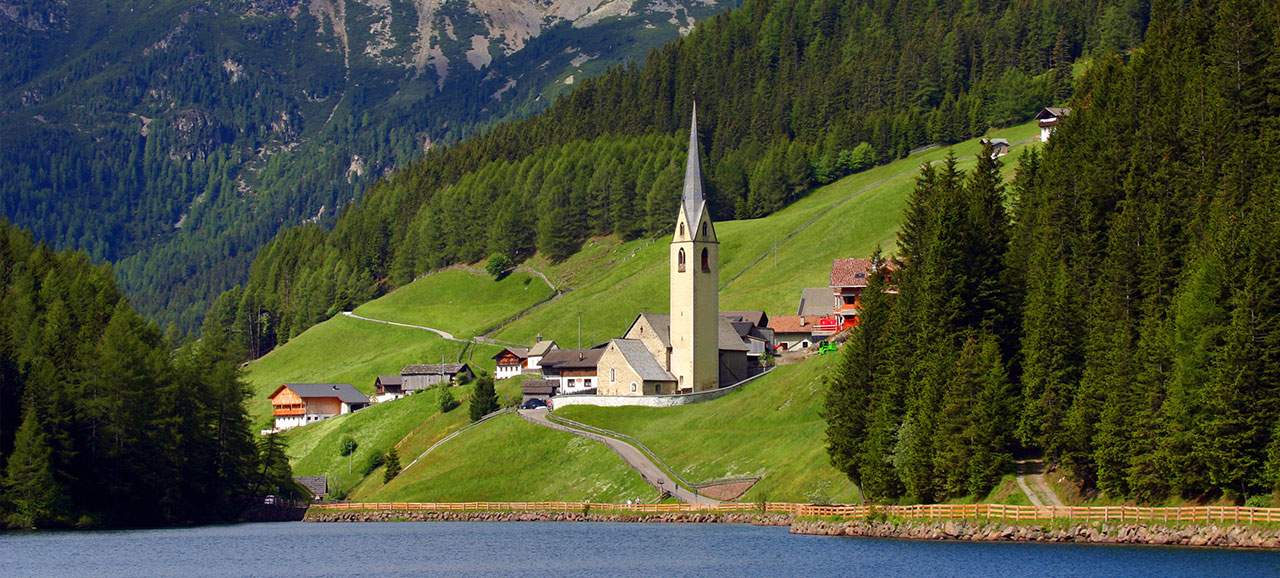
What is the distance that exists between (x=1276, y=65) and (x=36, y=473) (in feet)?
235

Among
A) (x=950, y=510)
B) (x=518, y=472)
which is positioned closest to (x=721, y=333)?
(x=518, y=472)

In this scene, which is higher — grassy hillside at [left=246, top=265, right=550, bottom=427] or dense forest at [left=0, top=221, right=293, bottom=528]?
grassy hillside at [left=246, top=265, right=550, bottom=427]

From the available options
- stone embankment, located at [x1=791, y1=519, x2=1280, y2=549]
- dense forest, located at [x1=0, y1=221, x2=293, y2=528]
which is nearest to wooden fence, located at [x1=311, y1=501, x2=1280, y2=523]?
stone embankment, located at [x1=791, y1=519, x2=1280, y2=549]

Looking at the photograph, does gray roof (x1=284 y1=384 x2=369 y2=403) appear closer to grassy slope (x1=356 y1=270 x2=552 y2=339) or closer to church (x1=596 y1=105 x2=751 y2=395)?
grassy slope (x1=356 y1=270 x2=552 y2=339)

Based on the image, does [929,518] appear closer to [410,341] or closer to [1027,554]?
[1027,554]

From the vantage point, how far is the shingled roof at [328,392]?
15488cm

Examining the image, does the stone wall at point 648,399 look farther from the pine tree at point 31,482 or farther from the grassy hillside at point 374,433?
the pine tree at point 31,482

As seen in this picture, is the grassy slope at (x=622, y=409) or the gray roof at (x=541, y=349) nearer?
the grassy slope at (x=622, y=409)

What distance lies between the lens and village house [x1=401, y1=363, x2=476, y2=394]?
499ft

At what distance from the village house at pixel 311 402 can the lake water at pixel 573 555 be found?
64.7m

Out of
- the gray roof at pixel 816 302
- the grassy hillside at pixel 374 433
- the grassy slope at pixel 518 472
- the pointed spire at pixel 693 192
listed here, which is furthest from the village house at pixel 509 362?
the pointed spire at pixel 693 192

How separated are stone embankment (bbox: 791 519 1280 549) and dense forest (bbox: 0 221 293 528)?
43015 millimetres

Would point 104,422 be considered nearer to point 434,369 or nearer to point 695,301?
point 695,301

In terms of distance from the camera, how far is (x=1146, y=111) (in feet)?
246
